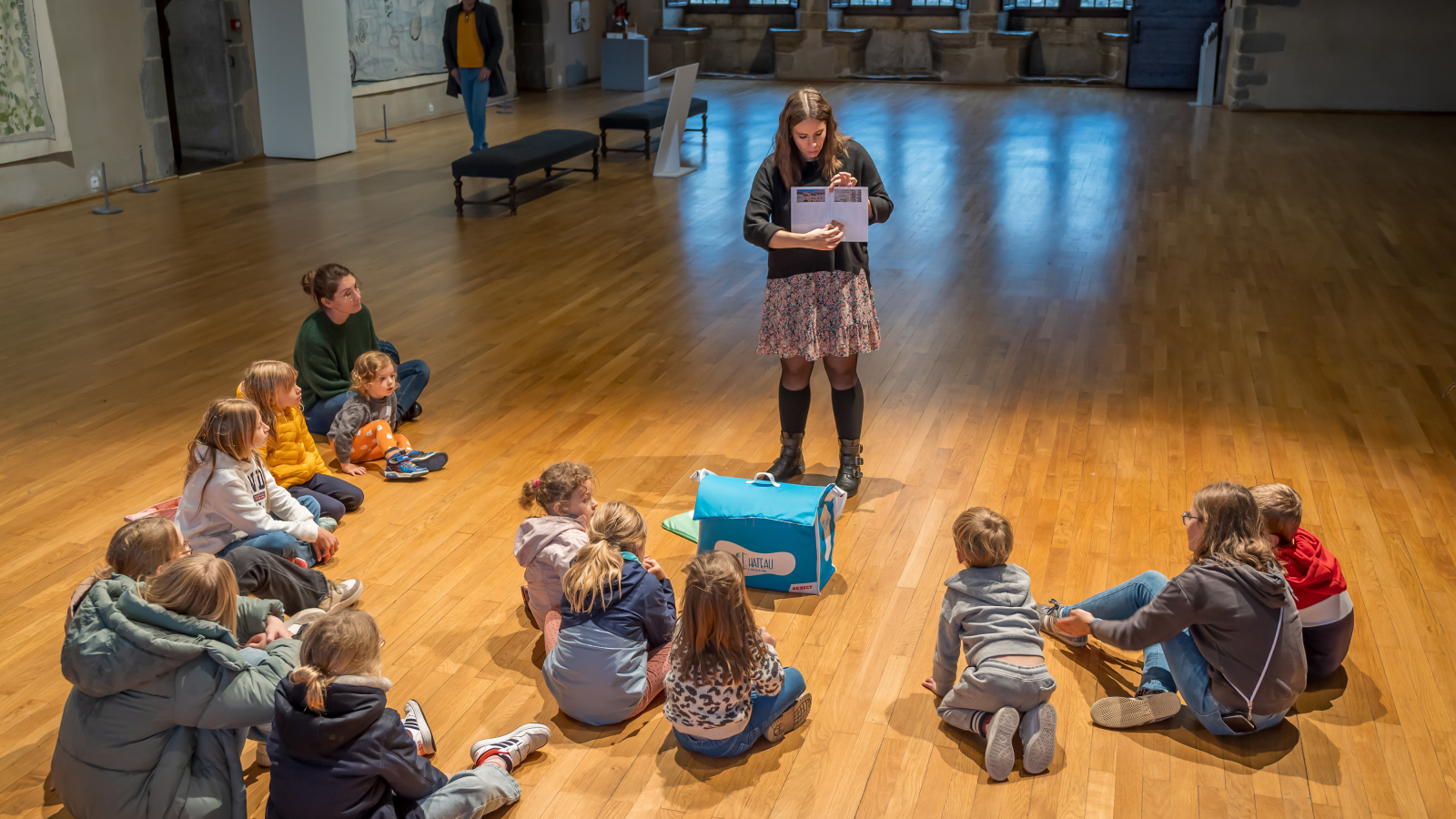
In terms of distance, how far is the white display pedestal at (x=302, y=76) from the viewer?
11648 mm

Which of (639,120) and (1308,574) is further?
(639,120)

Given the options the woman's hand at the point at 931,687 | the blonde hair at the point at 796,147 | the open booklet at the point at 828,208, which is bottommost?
the woman's hand at the point at 931,687

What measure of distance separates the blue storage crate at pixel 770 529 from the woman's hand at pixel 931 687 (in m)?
0.62

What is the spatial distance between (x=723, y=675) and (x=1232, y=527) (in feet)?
4.56

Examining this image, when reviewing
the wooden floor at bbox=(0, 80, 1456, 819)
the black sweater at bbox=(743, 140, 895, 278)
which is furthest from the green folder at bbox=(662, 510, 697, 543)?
the black sweater at bbox=(743, 140, 895, 278)

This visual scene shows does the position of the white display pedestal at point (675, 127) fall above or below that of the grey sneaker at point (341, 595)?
above

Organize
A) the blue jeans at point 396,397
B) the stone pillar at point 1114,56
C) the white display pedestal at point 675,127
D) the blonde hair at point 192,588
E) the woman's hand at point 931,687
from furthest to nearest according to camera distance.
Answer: the stone pillar at point 1114,56 → the white display pedestal at point 675,127 → the blue jeans at point 396,397 → the woman's hand at point 931,687 → the blonde hair at point 192,588

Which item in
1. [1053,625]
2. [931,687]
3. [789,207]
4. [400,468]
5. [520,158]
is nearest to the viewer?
[931,687]

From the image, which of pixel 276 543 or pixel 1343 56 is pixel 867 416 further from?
pixel 1343 56

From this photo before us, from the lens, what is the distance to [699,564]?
282cm

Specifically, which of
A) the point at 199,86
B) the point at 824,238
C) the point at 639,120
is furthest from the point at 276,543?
the point at 199,86

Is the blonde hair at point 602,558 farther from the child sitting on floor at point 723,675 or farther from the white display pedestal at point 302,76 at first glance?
the white display pedestal at point 302,76

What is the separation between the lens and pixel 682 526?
4.41m

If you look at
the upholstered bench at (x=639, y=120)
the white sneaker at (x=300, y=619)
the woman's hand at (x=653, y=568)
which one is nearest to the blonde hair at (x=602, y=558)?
the woman's hand at (x=653, y=568)
